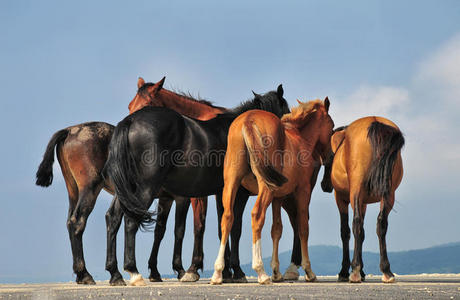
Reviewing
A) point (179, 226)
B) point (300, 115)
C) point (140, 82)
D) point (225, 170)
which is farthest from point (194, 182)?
point (140, 82)

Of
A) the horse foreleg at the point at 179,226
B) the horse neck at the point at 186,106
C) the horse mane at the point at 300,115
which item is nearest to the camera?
the horse mane at the point at 300,115

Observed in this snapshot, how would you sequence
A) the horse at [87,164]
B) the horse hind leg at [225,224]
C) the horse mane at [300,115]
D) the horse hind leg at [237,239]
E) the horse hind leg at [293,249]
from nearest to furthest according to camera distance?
the horse hind leg at [225,224] → the horse hind leg at [237,239] → the horse mane at [300,115] → the horse at [87,164] → the horse hind leg at [293,249]

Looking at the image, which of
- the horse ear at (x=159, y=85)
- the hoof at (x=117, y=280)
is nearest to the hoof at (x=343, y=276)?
the hoof at (x=117, y=280)

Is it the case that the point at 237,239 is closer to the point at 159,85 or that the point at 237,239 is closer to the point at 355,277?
the point at 355,277

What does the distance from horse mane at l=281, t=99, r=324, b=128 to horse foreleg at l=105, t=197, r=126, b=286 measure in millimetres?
3844

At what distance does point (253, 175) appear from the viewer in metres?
10.7

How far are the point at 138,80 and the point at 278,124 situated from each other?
15.4 feet

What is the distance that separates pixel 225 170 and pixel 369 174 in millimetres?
2986

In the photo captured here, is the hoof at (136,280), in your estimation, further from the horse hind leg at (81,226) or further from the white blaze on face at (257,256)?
the white blaze on face at (257,256)

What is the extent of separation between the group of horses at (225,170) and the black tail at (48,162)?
0.02 meters

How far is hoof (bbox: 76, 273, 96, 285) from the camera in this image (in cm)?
1186

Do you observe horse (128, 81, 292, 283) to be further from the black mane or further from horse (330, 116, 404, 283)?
horse (330, 116, 404, 283)

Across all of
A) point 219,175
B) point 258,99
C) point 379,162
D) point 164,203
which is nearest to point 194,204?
point 164,203

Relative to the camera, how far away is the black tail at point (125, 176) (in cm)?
1024
